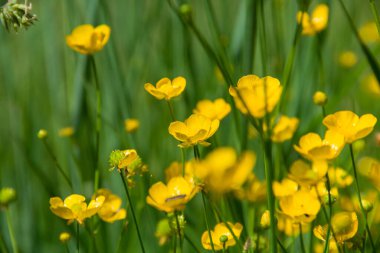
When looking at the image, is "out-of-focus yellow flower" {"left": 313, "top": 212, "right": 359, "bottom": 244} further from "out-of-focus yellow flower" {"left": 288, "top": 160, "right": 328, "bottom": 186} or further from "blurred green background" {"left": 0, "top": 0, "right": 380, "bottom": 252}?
"blurred green background" {"left": 0, "top": 0, "right": 380, "bottom": 252}

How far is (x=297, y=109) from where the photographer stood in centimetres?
164

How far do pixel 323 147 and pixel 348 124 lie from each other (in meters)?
0.09

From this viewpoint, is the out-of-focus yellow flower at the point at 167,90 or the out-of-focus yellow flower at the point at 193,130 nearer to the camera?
the out-of-focus yellow flower at the point at 193,130

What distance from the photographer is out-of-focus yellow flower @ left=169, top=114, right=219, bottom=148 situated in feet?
2.90

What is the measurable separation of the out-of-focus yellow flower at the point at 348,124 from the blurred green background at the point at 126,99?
32 centimetres

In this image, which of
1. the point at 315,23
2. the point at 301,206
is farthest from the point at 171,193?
the point at 315,23

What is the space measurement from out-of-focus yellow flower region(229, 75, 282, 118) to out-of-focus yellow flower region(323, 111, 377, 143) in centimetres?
12

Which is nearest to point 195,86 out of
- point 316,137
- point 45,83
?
point 316,137

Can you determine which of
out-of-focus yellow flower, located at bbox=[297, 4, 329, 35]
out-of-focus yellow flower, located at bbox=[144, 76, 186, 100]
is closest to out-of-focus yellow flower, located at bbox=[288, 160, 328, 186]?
out-of-focus yellow flower, located at bbox=[144, 76, 186, 100]

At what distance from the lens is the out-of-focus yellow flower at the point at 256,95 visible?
0.77 m

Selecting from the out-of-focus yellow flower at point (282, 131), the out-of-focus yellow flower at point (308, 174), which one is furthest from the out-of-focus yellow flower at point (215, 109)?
the out-of-focus yellow flower at point (308, 174)

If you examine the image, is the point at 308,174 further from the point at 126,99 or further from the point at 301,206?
the point at 126,99

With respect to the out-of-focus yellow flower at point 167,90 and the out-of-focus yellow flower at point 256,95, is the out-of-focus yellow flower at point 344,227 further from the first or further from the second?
the out-of-focus yellow flower at point 167,90

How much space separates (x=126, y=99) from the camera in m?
1.60
